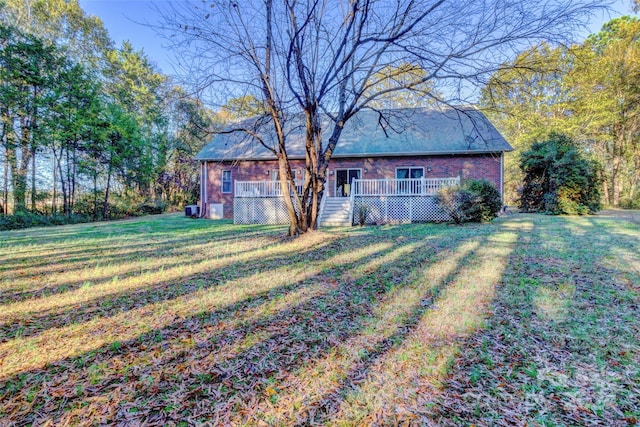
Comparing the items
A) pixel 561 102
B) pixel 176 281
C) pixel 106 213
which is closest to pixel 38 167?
pixel 106 213

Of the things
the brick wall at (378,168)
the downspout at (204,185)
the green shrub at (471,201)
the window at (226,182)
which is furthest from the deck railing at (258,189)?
the green shrub at (471,201)

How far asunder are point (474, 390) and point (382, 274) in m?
2.53

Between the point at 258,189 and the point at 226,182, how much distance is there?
3432 mm

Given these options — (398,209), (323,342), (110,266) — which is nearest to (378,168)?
(398,209)

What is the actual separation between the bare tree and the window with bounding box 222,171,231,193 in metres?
8.62

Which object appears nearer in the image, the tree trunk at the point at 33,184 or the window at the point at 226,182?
the tree trunk at the point at 33,184

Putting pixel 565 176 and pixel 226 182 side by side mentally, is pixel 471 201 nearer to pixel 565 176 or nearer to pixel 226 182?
pixel 565 176

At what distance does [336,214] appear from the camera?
39.9 ft

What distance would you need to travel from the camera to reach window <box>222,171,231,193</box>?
15750mm

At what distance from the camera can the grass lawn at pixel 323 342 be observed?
67.2 inches

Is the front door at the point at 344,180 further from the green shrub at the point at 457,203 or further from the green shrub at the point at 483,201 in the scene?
the green shrub at the point at 483,201

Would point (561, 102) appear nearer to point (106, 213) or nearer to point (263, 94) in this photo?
point (263, 94)

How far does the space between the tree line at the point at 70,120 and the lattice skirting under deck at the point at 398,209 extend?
6776 millimetres

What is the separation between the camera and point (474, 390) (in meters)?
1.87
